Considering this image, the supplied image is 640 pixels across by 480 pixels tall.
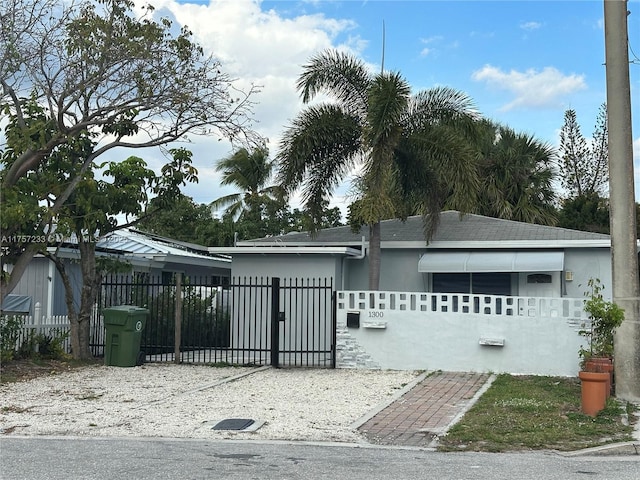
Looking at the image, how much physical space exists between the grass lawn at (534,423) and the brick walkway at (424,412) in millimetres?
250

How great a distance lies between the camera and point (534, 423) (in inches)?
365

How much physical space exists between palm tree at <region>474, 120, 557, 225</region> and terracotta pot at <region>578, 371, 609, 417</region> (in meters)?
15.9

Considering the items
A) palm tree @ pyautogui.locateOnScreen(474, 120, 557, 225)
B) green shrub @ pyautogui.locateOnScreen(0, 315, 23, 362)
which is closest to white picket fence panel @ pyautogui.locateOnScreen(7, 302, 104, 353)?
green shrub @ pyautogui.locateOnScreen(0, 315, 23, 362)

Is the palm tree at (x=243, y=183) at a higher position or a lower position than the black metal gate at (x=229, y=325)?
higher

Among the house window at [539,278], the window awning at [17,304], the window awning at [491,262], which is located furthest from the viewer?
the house window at [539,278]

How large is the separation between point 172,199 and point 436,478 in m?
10.4

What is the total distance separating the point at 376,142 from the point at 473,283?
4523mm

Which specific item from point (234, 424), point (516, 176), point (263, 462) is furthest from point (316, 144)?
point (516, 176)

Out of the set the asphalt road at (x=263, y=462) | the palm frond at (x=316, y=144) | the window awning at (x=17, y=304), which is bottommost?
the asphalt road at (x=263, y=462)

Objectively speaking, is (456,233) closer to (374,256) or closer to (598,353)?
(374,256)

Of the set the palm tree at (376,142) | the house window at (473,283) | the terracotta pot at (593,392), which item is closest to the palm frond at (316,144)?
the palm tree at (376,142)

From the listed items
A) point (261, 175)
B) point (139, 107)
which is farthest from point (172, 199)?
point (261, 175)

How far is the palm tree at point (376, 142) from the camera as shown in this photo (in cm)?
1588

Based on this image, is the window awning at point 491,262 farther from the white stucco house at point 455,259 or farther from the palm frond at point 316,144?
the palm frond at point 316,144
